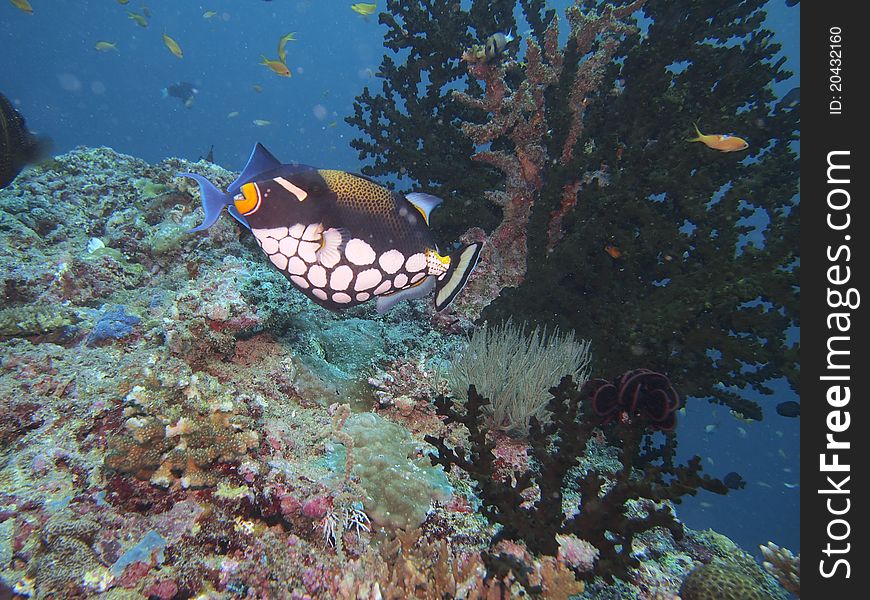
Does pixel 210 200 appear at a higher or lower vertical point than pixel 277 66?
lower

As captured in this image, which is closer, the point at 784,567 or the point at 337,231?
the point at 337,231

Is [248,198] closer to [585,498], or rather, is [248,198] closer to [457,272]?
[457,272]

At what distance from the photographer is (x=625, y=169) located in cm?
496

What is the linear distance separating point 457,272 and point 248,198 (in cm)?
98

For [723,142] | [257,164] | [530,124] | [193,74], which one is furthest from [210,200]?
[193,74]

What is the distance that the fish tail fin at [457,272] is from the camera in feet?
6.50

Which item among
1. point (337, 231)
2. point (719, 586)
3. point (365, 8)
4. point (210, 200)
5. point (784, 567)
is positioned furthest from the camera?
point (365, 8)

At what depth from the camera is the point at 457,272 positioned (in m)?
1.98

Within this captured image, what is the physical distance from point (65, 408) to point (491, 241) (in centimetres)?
496

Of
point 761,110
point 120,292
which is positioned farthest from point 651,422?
point 120,292

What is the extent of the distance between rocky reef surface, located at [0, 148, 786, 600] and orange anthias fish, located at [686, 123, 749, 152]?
357 cm

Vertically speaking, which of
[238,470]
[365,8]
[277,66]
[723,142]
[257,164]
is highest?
[365,8]

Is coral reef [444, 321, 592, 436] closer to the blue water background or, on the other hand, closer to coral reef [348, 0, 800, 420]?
coral reef [348, 0, 800, 420]

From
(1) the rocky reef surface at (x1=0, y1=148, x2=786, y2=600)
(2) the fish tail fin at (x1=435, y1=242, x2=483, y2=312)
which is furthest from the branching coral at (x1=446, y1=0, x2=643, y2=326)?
(2) the fish tail fin at (x1=435, y1=242, x2=483, y2=312)
